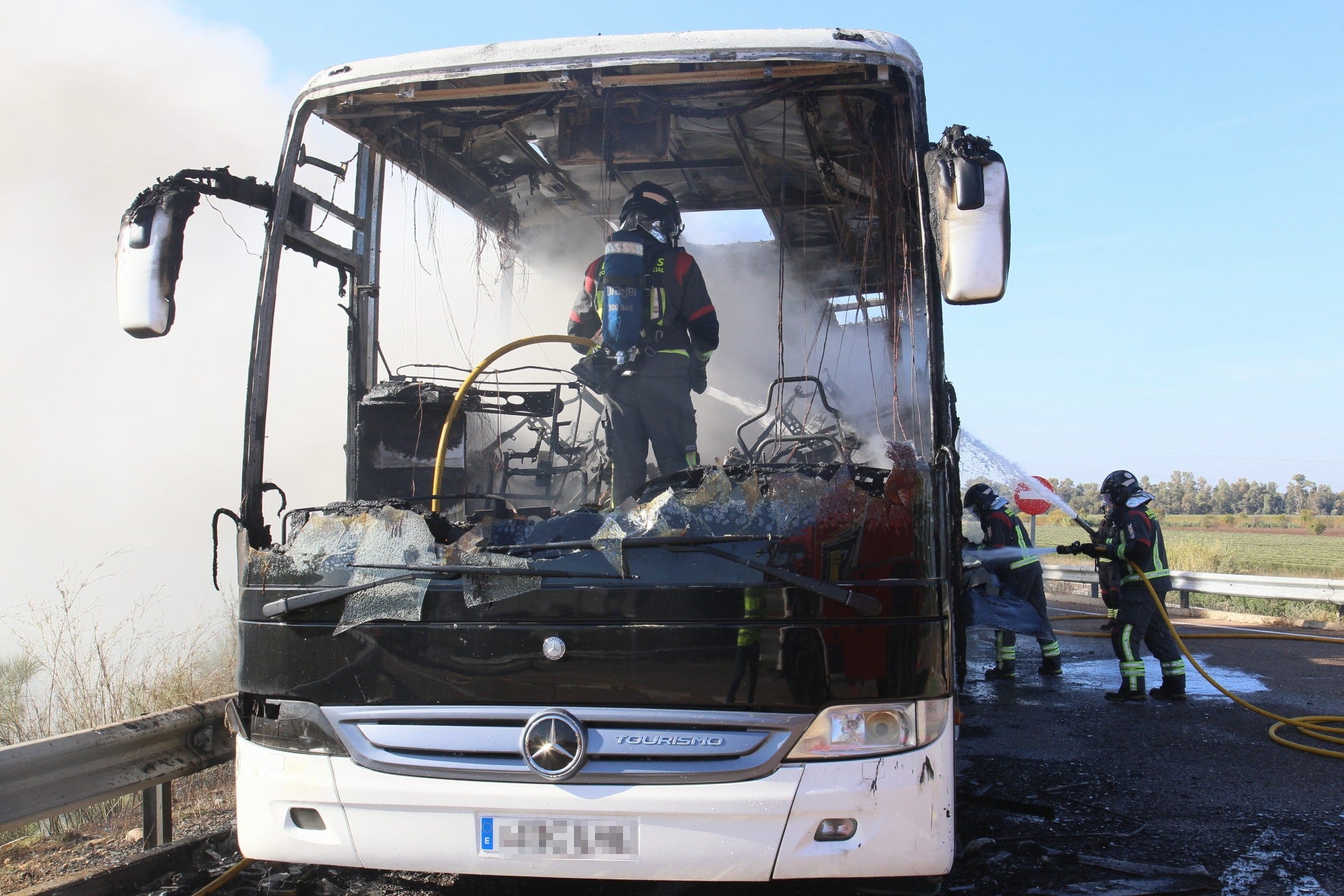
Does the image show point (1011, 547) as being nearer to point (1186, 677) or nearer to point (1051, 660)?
point (1051, 660)

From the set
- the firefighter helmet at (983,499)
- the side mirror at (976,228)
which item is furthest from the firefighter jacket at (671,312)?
the firefighter helmet at (983,499)

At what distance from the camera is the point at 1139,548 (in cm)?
705

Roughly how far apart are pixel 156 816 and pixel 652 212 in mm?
3118

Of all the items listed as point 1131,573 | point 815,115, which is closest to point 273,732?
point 815,115

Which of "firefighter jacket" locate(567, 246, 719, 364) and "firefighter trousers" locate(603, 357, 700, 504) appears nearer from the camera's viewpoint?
"firefighter trousers" locate(603, 357, 700, 504)

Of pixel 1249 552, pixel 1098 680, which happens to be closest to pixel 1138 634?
pixel 1098 680

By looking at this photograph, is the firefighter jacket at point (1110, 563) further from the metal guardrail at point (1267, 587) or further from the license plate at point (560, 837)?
the license plate at point (560, 837)

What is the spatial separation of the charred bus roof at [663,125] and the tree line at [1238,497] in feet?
181

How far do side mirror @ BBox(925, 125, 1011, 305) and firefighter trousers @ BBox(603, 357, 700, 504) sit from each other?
42.6 inches

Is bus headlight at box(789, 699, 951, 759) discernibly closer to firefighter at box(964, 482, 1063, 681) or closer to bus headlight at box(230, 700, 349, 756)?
bus headlight at box(230, 700, 349, 756)

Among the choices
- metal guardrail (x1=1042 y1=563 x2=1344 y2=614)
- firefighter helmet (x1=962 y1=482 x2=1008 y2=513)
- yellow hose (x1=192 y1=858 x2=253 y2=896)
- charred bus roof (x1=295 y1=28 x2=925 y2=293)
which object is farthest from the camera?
metal guardrail (x1=1042 y1=563 x2=1344 y2=614)

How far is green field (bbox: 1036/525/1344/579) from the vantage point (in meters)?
19.7

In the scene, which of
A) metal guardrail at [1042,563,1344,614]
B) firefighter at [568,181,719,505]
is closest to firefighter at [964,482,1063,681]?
metal guardrail at [1042,563,1344,614]

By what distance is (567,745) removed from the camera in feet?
8.19
